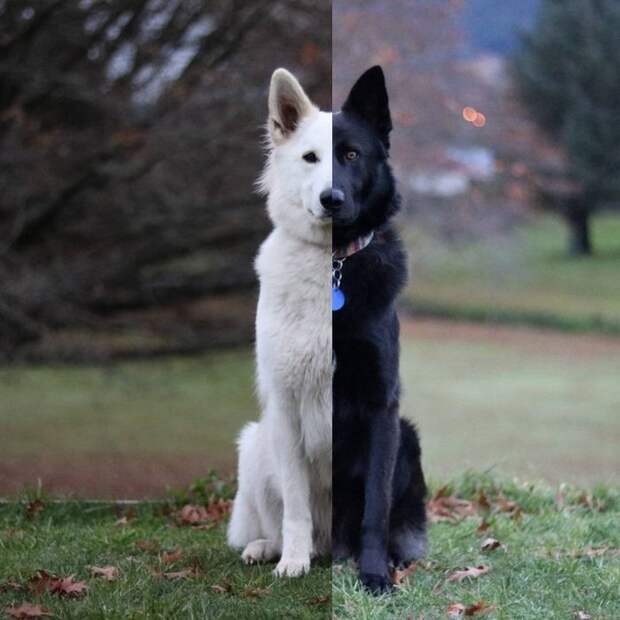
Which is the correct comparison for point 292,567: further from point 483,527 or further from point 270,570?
point 483,527

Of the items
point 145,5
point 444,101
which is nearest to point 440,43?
point 444,101

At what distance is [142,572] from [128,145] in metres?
3.05

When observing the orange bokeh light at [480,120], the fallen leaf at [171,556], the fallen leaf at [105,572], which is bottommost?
the fallen leaf at [171,556]

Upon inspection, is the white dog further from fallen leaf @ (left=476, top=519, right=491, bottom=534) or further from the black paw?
fallen leaf @ (left=476, top=519, right=491, bottom=534)

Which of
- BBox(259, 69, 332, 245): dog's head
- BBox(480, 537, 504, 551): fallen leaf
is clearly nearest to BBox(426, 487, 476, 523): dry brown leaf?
BBox(480, 537, 504, 551): fallen leaf

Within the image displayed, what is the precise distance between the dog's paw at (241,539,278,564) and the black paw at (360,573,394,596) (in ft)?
1.43

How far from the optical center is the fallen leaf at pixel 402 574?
258 cm

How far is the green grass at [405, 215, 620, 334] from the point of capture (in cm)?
491

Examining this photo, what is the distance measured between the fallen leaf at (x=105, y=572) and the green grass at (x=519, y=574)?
0.58m

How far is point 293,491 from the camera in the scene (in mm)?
2688

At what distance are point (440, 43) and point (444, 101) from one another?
337mm

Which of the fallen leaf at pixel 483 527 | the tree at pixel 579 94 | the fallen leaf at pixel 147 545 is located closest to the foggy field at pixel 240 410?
the tree at pixel 579 94

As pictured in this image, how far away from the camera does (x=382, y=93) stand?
7.98ft

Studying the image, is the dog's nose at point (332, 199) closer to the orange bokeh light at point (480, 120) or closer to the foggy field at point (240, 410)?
the foggy field at point (240, 410)
